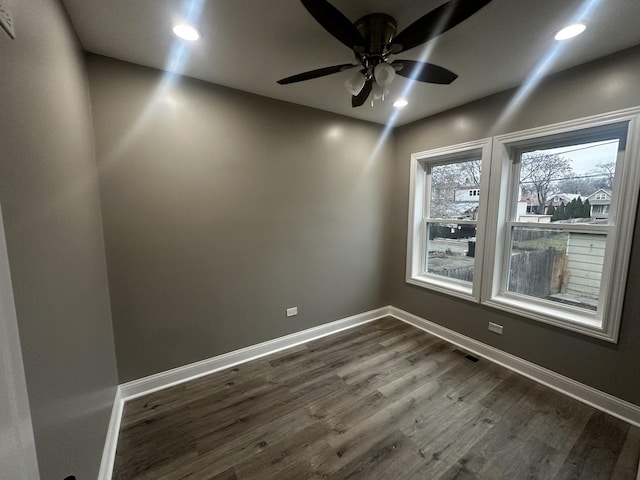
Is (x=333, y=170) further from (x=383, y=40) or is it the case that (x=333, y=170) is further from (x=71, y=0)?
(x=71, y=0)

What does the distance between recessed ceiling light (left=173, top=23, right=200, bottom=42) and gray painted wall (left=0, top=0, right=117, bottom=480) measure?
21.5 inches

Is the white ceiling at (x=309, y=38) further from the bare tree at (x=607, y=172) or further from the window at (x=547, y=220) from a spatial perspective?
the bare tree at (x=607, y=172)

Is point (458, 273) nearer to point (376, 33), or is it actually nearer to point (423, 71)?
point (423, 71)

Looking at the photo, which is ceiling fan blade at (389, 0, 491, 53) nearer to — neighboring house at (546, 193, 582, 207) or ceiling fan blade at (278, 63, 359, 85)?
ceiling fan blade at (278, 63, 359, 85)

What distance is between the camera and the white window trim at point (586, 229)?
182 cm

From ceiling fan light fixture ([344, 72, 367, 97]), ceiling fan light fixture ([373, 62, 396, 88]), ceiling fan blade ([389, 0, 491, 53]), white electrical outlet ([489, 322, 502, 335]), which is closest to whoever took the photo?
ceiling fan blade ([389, 0, 491, 53])

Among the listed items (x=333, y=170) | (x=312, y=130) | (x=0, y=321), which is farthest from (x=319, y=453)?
(x=312, y=130)

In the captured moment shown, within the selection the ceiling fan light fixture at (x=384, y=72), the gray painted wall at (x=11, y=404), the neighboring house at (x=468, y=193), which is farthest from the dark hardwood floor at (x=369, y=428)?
the ceiling fan light fixture at (x=384, y=72)

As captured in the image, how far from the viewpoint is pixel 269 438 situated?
69.1 inches

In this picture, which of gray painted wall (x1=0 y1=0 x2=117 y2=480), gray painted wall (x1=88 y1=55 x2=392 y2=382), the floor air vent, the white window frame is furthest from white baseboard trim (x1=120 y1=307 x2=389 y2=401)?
the floor air vent

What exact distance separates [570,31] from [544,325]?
2.21 metres

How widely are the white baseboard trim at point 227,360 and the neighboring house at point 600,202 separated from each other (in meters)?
2.51

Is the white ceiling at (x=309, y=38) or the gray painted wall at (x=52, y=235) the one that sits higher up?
the white ceiling at (x=309, y=38)

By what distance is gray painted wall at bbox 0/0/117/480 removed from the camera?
79 centimetres
